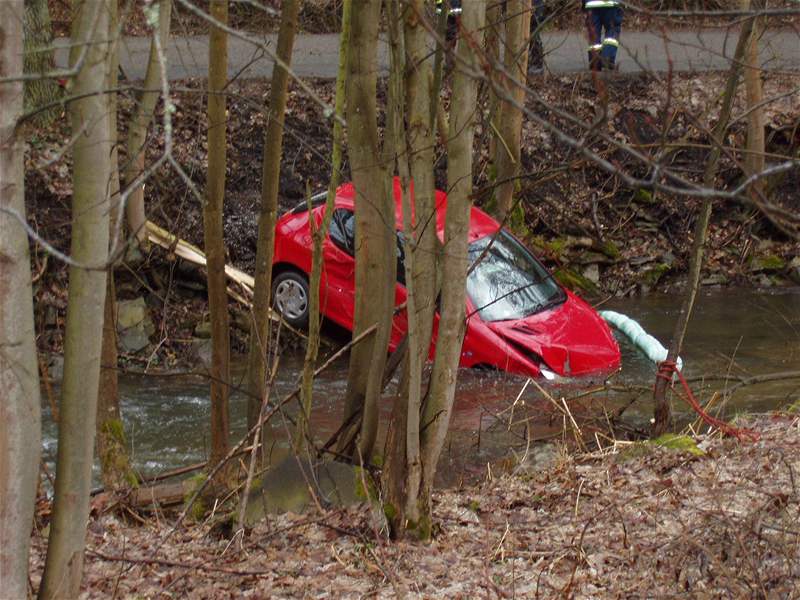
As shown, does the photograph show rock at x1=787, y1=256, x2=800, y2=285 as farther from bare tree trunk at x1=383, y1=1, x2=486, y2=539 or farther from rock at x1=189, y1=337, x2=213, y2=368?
bare tree trunk at x1=383, y1=1, x2=486, y2=539

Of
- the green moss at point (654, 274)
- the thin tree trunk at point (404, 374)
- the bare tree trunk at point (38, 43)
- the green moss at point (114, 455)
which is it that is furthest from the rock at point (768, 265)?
the thin tree trunk at point (404, 374)

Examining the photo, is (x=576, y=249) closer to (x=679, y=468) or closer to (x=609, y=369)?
(x=609, y=369)

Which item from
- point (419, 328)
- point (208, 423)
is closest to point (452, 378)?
point (419, 328)

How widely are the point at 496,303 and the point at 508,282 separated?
0.25 metres

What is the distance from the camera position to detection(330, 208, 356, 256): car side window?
12.1 meters

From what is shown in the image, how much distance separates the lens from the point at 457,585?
217 inches

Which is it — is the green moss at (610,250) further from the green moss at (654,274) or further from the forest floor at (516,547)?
the forest floor at (516,547)

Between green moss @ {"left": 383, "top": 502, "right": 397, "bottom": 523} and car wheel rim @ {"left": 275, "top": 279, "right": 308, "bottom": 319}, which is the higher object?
car wheel rim @ {"left": 275, "top": 279, "right": 308, "bottom": 319}

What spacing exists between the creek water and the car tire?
0.49 m

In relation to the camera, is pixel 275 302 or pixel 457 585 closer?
pixel 457 585

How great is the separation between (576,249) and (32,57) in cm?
1175

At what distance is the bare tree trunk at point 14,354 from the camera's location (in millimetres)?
3771

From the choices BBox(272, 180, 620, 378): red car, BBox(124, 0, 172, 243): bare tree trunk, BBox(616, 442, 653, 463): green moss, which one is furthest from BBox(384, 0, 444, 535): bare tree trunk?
BBox(272, 180, 620, 378): red car

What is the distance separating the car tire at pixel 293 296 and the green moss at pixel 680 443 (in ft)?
17.6
